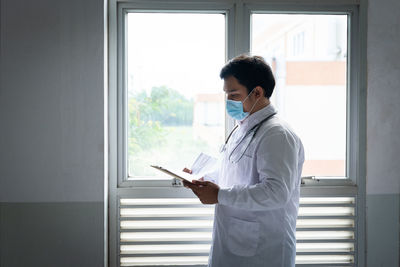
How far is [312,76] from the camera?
7.86 feet

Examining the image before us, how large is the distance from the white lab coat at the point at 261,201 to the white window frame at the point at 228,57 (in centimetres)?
62

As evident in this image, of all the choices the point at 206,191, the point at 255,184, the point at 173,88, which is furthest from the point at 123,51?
the point at 255,184

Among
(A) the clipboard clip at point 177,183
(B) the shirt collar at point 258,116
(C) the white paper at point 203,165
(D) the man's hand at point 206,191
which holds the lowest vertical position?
(A) the clipboard clip at point 177,183

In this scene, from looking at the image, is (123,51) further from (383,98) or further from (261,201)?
(383,98)

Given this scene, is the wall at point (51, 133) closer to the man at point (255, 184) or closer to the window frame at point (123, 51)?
the window frame at point (123, 51)

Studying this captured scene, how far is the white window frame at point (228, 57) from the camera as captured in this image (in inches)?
89.7

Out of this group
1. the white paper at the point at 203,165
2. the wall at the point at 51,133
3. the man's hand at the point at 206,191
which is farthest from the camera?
the wall at the point at 51,133

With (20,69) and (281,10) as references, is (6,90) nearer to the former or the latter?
(20,69)

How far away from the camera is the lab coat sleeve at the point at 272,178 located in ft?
5.06

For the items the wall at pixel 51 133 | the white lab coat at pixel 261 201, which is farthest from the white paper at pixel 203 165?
the wall at pixel 51 133

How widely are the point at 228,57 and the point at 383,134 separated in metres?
1.02

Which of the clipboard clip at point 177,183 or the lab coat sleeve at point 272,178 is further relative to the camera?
the clipboard clip at point 177,183

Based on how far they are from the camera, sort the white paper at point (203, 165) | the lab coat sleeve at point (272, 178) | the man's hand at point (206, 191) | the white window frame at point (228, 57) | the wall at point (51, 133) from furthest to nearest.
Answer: the white window frame at point (228, 57) → the wall at point (51, 133) → the white paper at point (203, 165) → the man's hand at point (206, 191) → the lab coat sleeve at point (272, 178)

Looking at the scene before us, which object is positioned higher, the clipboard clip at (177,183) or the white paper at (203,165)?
the white paper at (203,165)
